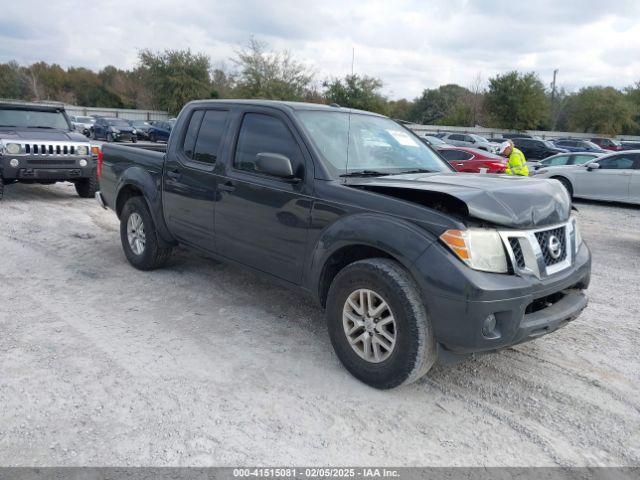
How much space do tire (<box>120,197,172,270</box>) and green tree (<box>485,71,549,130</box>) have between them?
53552mm

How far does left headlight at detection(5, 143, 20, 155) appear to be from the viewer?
31.2ft

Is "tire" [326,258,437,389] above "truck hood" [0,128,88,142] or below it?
below

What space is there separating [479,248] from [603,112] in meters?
60.0

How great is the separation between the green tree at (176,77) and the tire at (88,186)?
45.9 m

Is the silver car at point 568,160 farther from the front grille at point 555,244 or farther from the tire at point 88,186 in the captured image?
the front grille at point 555,244

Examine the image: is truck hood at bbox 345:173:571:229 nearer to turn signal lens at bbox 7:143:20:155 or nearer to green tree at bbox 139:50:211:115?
turn signal lens at bbox 7:143:20:155

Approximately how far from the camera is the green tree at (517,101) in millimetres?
53562

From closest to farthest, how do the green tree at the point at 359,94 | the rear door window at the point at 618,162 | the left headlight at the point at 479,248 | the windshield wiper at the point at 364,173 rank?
the left headlight at the point at 479,248 → the windshield wiper at the point at 364,173 → the rear door window at the point at 618,162 → the green tree at the point at 359,94

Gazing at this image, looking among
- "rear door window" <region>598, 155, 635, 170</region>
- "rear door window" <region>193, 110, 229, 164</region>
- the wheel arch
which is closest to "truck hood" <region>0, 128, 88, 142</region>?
"rear door window" <region>193, 110, 229, 164</region>

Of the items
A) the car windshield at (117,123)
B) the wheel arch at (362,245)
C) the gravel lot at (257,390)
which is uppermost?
the car windshield at (117,123)

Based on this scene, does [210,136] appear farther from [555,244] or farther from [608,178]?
[608,178]

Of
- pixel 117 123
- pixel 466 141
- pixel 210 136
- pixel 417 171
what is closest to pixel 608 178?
pixel 417 171

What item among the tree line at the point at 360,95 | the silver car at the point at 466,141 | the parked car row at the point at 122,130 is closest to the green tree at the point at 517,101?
the tree line at the point at 360,95

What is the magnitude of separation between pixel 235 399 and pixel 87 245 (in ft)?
15.4
